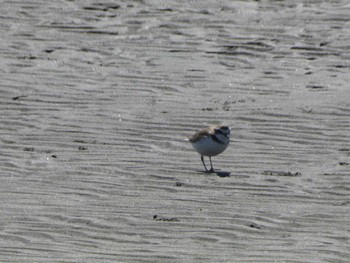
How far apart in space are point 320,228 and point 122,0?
27.2ft

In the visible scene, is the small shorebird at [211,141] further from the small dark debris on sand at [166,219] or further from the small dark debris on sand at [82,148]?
the small dark debris on sand at [166,219]

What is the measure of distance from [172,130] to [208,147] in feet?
3.94

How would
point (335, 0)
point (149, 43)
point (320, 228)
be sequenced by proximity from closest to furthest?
point (320, 228), point (149, 43), point (335, 0)

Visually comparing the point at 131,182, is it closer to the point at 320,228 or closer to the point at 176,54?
the point at 320,228

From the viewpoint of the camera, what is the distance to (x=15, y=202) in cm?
912

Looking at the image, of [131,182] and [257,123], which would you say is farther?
[257,123]

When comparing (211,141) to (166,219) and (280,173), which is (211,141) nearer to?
(280,173)

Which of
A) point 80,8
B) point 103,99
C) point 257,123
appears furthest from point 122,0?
point 257,123

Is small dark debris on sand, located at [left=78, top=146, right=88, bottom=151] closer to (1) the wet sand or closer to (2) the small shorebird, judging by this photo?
(1) the wet sand

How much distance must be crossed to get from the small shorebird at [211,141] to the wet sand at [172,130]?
0.57 ft

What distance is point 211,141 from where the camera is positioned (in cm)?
1001

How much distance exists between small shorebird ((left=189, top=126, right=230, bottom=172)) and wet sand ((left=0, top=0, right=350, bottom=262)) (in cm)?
17

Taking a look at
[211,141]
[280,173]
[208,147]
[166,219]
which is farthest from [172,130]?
[166,219]

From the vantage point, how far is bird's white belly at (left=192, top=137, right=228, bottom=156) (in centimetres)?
1007
